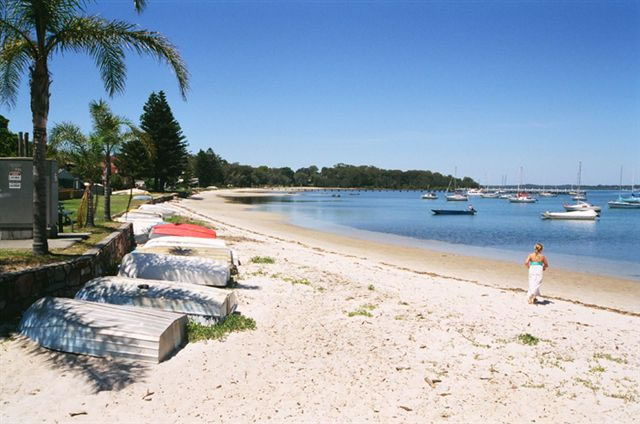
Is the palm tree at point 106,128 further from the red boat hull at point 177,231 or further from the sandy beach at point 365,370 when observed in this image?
the sandy beach at point 365,370

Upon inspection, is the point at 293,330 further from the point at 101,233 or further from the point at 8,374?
the point at 101,233

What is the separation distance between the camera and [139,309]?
20.3 feet

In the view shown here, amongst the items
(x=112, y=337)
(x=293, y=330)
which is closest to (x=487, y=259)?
(x=293, y=330)

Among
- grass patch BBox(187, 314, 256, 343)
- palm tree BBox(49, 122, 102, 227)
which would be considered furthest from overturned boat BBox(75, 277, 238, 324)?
palm tree BBox(49, 122, 102, 227)

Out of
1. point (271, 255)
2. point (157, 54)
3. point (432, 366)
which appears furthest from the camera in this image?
point (271, 255)

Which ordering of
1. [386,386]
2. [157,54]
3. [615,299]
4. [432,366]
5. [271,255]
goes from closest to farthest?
[386,386] < [432,366] < [157,54] < [615,299] < [271,255]

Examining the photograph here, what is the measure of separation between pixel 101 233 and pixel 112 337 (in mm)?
7385

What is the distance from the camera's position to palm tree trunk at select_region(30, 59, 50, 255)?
7.63 metres

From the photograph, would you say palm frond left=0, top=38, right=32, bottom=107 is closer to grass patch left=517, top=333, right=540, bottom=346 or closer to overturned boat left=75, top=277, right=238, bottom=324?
overturned boat left=75, top=277, right=238, bottom=324

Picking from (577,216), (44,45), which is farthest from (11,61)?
(577,216)

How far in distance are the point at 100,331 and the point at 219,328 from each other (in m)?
1.76

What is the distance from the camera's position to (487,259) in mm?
19688

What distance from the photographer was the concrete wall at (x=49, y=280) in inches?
235

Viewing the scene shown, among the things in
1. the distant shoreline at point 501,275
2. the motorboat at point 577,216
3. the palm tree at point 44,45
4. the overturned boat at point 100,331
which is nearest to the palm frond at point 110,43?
the palm tree at point 44,45
